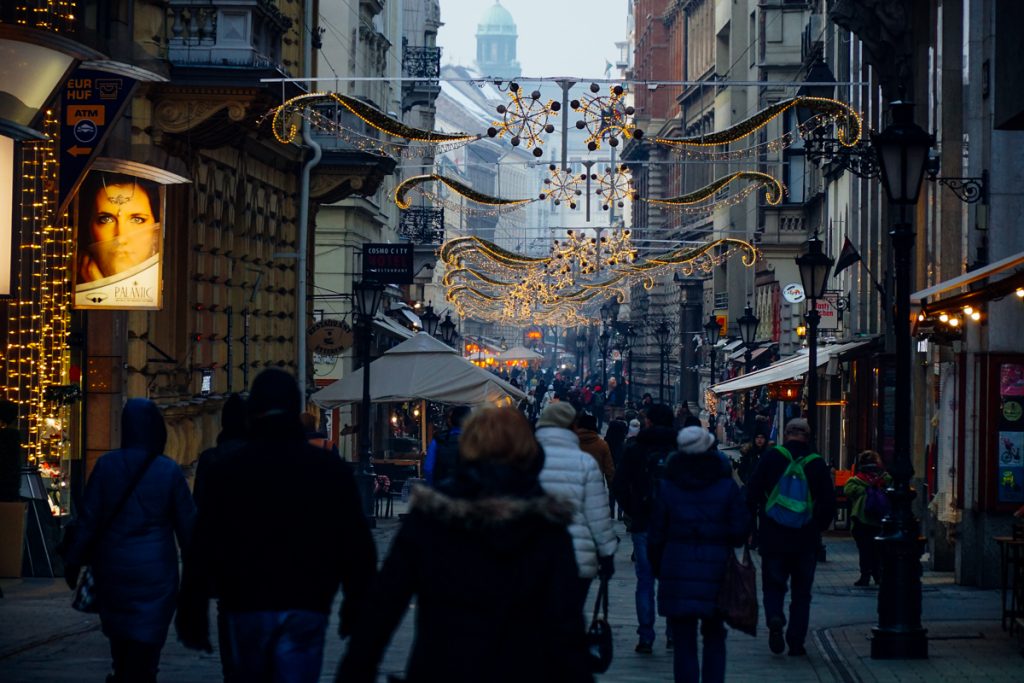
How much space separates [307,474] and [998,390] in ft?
44.9

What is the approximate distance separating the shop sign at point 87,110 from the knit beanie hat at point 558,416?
925cm

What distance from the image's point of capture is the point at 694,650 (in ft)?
36.7

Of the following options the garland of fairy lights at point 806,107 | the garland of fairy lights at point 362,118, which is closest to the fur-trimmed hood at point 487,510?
the garland of fairy lights at point 806,107

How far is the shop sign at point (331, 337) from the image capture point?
37844 mm

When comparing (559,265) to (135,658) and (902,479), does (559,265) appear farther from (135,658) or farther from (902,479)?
(135,658)

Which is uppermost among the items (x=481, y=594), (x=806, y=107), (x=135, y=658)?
(x=806, y=107)

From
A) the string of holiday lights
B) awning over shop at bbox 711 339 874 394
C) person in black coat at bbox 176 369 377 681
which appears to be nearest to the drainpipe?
awning over shop at bbox 711 339 874 394

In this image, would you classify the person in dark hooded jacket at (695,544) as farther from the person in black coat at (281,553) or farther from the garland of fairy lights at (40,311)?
the garland of fairy lights at (40,311)

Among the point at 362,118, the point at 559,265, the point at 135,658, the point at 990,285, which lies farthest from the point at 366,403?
the point at 559,265

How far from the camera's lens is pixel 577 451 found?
10531 mm

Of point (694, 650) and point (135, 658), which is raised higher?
point (135, 658)

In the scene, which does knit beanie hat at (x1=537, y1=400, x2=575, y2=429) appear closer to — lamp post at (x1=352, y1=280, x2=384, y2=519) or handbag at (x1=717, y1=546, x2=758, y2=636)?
handbag at (x1=717, y1=546, x2=758, y2=636)

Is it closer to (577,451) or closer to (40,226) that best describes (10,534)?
(40,226)

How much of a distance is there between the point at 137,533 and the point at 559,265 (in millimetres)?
48497
